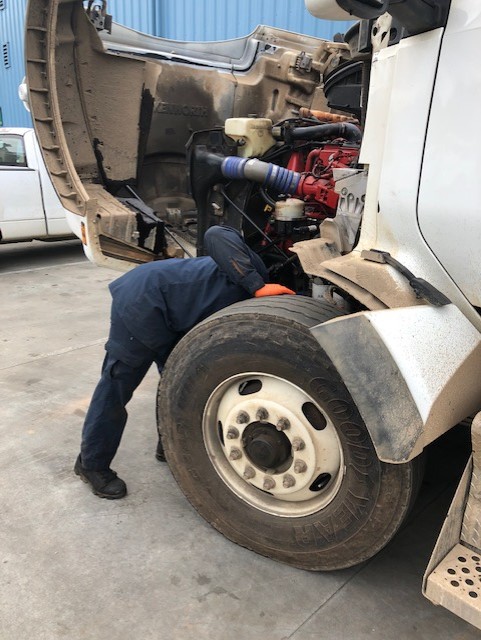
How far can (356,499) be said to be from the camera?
6.56 feet

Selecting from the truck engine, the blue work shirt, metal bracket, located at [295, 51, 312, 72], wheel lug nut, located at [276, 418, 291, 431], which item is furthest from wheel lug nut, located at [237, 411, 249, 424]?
metal bracket, located at [295, 51, 312, 72]

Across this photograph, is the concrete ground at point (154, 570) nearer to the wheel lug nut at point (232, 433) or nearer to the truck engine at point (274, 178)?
the wheel lug nut at point (232, 433)

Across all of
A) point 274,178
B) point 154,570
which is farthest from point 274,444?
point 274,178

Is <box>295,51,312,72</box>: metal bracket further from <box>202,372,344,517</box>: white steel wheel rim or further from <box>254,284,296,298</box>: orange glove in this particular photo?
<box>202,372,344,517</box>: white steel wheel rim

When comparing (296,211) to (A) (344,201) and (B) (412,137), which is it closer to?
(A) (344,201)

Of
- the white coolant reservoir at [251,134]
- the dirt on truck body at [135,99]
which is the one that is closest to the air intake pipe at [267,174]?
the white coolant reservoir at [251,134]

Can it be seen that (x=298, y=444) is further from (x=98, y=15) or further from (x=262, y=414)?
(x=98, y=15)

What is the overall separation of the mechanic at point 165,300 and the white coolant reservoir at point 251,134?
1.73m

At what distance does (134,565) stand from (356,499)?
98cm

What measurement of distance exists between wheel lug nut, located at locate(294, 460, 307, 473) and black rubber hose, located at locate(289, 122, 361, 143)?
8.36 ft

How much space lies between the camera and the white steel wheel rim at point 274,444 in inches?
82.7

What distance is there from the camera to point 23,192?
7539 mm

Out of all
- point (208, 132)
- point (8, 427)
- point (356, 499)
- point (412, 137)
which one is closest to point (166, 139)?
point (208, 132)

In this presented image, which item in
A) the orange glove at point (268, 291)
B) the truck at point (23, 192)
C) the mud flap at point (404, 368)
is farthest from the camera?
the truck at point (23, 192)
